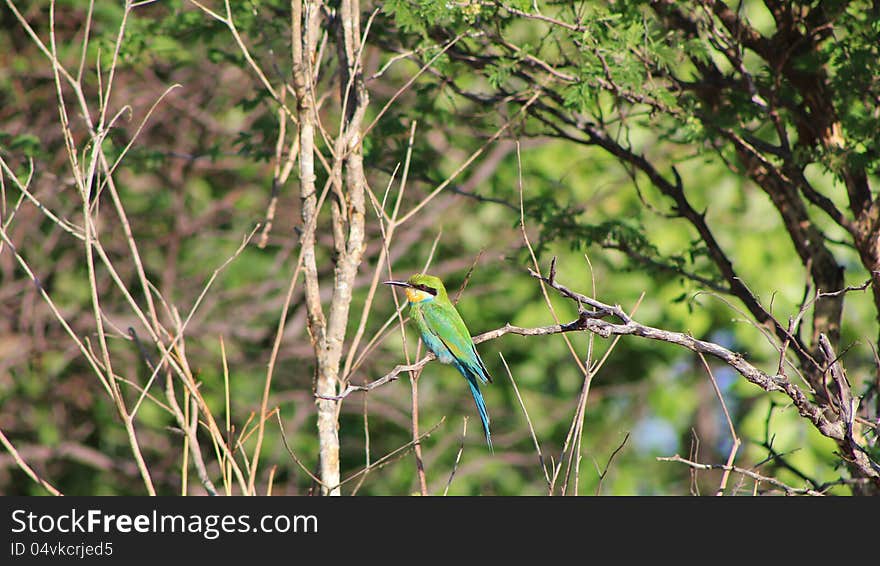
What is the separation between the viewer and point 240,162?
25.6 feet

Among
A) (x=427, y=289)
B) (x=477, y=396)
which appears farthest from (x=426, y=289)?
Answer: (x=477, y=396)

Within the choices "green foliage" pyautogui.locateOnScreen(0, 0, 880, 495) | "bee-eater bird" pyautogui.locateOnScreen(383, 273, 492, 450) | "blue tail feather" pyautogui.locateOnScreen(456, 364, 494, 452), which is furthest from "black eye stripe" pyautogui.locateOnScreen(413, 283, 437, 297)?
"green foliage" pyautogui.locateOnScreen(0, 0, 880, 495)

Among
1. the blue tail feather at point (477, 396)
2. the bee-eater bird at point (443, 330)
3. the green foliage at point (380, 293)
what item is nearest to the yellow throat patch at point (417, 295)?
the bee-eater bird at point (443, 330)

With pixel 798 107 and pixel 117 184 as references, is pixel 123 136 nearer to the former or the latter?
pixel 117 184

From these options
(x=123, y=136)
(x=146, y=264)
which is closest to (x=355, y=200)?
(x=123, y=136)

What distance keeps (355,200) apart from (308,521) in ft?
3.32

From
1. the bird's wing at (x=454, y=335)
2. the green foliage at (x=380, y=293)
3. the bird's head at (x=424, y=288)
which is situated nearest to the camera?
the bird's wing at (x=454, y=335)

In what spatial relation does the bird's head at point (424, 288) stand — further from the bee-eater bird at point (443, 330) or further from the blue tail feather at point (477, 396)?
the blue tail feather at point (477, 396)

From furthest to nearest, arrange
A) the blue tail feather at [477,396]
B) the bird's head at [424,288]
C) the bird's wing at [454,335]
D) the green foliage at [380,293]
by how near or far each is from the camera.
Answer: the green foliage at [380,293] < the bird's head at [424,288] < the bird's wing at [454,335] < the blue tail feather at [477,396]

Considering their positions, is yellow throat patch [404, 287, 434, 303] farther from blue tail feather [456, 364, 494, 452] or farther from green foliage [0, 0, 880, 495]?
green foliage [0, 0, 880, 495]

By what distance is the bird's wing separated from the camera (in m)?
4.25

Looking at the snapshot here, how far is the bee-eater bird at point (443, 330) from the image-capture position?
425 cm

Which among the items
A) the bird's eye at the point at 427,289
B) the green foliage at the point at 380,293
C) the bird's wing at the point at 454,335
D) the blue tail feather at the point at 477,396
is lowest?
the blue tail feather at the point at 477,396

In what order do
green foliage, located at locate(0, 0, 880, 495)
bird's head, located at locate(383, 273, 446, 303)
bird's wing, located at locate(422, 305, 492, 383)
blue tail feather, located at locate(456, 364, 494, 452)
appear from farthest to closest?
green foliage, located at locate(0, 0, 880, 495) < bird's head, located at locate(383, 273, 446, 303) < bird's wing, located at locate(422, 305, 492, 383) < blue tail feather, located at locate(456, 364, 494, 452)
